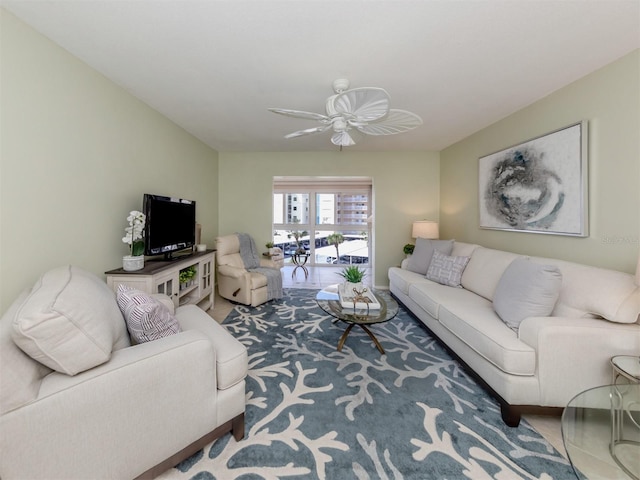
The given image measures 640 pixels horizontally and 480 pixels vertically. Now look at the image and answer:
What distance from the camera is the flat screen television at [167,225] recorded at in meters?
2.33

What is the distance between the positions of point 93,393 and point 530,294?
98.6 inches

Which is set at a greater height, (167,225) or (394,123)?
(394,123)

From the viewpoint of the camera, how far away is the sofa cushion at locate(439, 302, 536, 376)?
148 cm

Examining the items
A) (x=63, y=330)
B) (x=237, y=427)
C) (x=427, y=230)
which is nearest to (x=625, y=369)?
(x=237, y=427)

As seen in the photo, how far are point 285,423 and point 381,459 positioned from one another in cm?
57

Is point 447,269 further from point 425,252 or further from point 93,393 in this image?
point 93,393

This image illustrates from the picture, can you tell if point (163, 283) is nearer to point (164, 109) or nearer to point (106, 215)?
point (106, 215)

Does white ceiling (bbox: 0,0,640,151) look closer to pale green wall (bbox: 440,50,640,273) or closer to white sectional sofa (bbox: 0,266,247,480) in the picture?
pale green wall (bbox: 440,50,640,273)

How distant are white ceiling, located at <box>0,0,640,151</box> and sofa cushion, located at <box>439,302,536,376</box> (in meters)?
1.98

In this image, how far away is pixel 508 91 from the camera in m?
2.30

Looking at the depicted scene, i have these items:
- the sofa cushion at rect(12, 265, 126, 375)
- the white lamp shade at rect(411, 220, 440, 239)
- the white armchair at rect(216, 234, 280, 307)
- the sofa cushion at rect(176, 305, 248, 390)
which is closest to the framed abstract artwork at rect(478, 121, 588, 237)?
the white lamp shade at rect(411, 220, 440, 239)

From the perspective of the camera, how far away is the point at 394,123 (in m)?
2.11

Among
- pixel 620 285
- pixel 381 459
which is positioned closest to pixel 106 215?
pixel 381 459

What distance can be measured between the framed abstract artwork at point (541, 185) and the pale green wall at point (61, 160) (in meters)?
4.05
